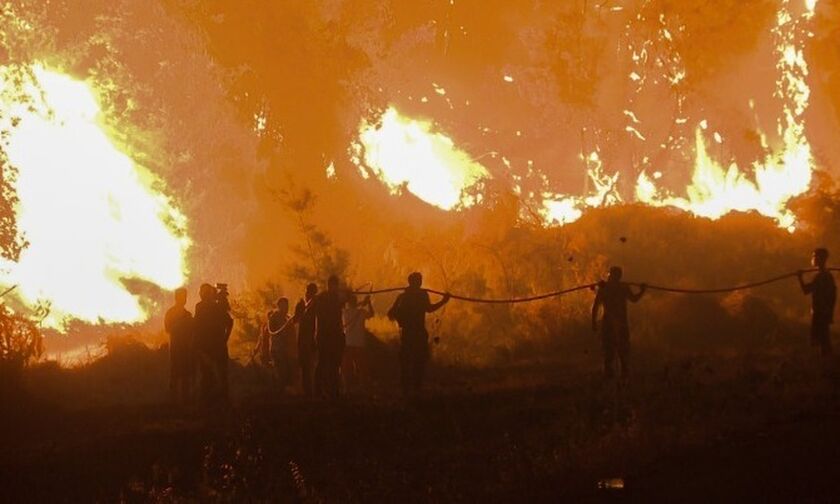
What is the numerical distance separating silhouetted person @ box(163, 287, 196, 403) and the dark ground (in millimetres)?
907

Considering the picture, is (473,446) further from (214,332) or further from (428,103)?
(428,103)

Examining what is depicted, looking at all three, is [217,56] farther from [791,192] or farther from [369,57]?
[791,192]

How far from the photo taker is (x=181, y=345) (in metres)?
16.2

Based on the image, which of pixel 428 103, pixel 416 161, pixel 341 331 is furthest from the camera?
pixel 428 103

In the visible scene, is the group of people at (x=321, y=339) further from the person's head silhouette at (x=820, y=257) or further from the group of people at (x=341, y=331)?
the person's head silhouette at (x=820, y=257)

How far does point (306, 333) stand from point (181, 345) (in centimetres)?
220

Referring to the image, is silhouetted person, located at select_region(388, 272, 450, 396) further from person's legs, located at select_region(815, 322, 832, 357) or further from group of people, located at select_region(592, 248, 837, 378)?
person's legs, located at select_region(815, 322, 832, 357)

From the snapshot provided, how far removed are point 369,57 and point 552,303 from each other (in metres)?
19.7

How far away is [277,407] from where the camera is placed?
47.3 feet

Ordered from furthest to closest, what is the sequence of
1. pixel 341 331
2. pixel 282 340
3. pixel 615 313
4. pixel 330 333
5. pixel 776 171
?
pixel 776 171
pixel 282 340
pixel 615 313
pixel 341 331
pixel 330 333

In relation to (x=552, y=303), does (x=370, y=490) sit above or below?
below

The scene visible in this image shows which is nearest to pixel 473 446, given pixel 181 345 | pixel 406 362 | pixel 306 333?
pixel 406 362

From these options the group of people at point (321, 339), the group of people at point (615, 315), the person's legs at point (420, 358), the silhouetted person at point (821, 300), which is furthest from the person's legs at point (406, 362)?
the silhouetted person at point (821, 300)

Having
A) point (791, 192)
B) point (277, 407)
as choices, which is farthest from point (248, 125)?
point (277, 407)
